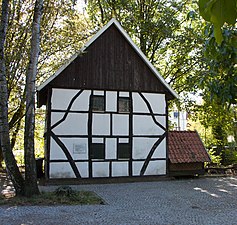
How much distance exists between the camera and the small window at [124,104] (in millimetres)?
12875

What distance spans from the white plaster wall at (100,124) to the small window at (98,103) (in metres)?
0.24

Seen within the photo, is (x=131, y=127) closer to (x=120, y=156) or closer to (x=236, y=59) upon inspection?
(x=120, y=156)

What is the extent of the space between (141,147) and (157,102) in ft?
6.53

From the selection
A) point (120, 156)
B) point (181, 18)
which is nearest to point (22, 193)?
point (120, 156)

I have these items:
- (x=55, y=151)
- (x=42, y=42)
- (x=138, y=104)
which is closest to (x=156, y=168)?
(x=138, y=104)

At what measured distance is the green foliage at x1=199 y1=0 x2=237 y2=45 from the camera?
0.91 meters

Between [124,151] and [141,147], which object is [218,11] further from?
[141,147]

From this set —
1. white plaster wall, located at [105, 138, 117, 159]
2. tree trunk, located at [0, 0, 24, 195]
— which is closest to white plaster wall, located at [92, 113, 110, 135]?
white plaster wall, located at [105, 138, 117, 159]

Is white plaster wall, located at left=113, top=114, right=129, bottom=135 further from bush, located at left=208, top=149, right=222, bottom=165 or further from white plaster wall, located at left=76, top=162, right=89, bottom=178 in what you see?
bush, located at left=208, top=149, right=222, bottom=165

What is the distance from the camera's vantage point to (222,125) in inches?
733

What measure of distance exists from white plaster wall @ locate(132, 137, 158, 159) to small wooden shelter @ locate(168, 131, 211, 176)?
1.05m

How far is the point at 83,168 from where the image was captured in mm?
12031

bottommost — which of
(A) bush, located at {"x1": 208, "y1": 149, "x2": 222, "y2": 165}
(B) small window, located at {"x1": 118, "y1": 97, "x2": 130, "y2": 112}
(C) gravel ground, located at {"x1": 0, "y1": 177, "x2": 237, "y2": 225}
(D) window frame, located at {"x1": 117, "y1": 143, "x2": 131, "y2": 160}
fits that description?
(C) gravel ground, located at {"x1": 0, "y1": 177, "x2": 237, "y2": 225}

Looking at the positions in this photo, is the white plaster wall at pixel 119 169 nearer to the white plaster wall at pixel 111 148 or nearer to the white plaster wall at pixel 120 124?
the white plaster wall at pixel 111 148
